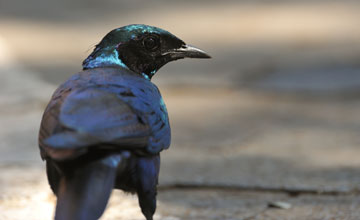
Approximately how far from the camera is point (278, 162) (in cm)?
479

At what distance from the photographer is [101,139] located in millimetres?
2783

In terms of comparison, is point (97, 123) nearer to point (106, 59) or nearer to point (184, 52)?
point (106, 59)

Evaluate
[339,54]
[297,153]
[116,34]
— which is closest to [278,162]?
[297,153]

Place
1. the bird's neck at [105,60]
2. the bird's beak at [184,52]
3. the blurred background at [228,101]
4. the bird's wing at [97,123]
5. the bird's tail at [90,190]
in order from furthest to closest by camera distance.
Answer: the blurred background at [228,101]
the bird's beak at [184,52]
the bird's neck at [105,60]
the bird's tail at [90,190]
the bird's wing at [97,123]

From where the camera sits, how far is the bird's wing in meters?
2.75

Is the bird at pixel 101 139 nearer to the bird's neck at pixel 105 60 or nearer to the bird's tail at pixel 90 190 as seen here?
the bird's tail at pixel 90 190

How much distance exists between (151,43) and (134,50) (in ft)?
0.31

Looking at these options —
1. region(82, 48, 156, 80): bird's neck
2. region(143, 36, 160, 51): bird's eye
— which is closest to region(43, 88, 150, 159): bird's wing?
region(82, 48, 156, 80): bird's neck

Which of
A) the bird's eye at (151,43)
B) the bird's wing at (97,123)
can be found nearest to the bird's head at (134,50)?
the bird's eye at (151,43)

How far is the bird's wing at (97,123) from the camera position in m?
2.75

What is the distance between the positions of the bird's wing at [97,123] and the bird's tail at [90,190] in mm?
98

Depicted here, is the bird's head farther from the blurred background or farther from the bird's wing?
the blurred background

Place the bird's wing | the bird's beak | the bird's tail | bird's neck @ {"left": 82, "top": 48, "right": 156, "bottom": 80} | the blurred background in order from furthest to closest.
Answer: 1. the blurred background
2. the bird's beak
3. bird's neck @ {"left": 82, "top": 48, "right": 156, "bottom": 80}
4. the bird's tail
5. the bird's wing

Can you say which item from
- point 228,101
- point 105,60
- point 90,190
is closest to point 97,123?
point 90,190
